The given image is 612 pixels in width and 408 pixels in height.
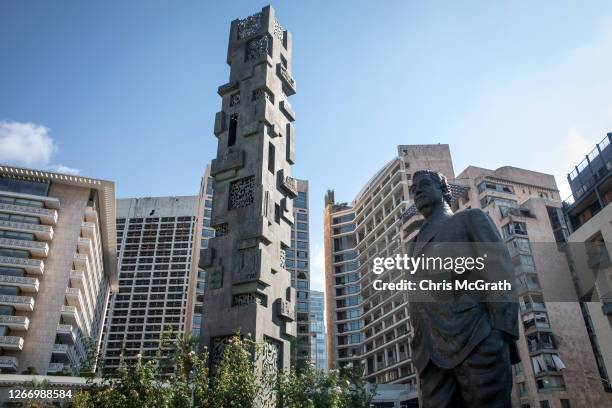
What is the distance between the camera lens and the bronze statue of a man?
18.1ft

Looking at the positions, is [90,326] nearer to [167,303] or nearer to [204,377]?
[167,303]

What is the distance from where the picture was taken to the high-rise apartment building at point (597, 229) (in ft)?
89.8

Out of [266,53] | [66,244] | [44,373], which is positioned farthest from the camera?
[66,244]

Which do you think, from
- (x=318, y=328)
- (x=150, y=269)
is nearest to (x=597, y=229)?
(x=150, y=269)

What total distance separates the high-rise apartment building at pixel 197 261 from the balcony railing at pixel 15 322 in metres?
20.3

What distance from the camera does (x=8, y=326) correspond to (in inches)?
1625

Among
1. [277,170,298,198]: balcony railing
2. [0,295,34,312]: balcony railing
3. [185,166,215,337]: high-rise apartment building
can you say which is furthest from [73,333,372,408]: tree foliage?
[185,166,215,337]: high-rise apartment building

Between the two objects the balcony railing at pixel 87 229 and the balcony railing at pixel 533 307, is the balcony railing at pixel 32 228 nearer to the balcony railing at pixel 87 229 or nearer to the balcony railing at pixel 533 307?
the balcony railing at pixel 87 229

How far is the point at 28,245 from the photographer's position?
4494cm

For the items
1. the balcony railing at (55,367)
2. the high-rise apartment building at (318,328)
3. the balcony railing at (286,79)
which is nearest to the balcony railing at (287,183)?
the balcony railing at (286,79)

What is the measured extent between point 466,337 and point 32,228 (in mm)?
48209

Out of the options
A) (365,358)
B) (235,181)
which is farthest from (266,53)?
(365,358)

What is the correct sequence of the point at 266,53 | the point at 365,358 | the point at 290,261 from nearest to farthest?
the point at 266,53 → the point at 365,358 → the point at 290,261

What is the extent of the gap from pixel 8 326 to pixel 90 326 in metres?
17.4
